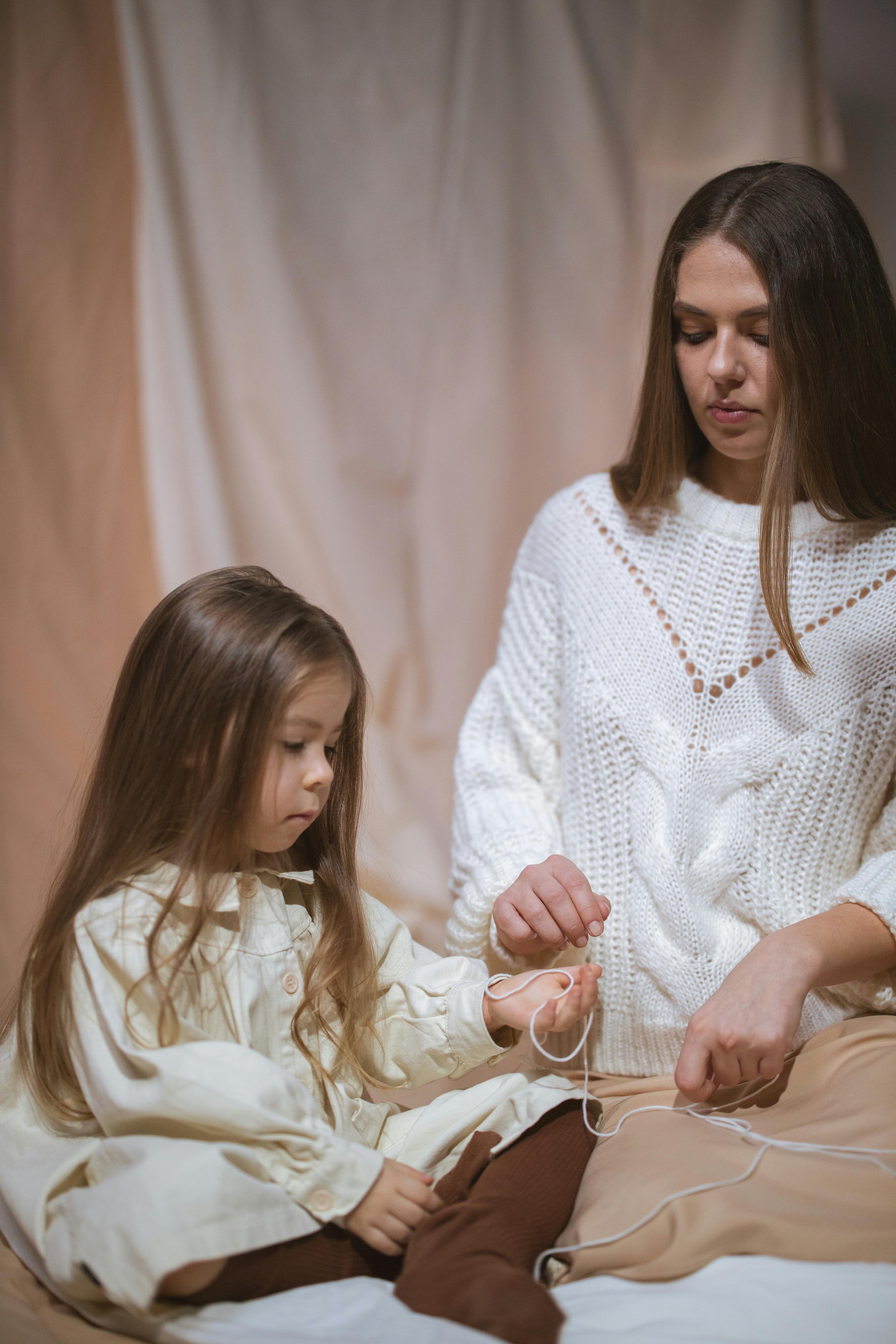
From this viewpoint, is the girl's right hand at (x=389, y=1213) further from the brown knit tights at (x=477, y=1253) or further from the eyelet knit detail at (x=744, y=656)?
the eyelet knit detail at (x=744, y=656)

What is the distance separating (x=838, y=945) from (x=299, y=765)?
56cm

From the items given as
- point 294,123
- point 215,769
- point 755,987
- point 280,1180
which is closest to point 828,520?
point 755,987

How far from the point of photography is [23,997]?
1.04 meters

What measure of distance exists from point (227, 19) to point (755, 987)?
6.32 feet

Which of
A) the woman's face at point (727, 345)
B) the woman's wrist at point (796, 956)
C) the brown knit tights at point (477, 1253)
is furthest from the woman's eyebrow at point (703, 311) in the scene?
the brown knit tights at point (477, 1253)

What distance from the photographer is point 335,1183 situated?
3.01 ft

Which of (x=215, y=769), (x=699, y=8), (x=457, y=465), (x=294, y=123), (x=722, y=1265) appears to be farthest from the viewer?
(x=457, y=465)

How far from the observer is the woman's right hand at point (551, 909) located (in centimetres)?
118

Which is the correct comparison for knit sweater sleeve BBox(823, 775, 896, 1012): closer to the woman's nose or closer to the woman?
the woman

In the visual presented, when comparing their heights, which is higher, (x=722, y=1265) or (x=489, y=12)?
(x=489, y=12)

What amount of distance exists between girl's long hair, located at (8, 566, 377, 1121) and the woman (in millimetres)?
364

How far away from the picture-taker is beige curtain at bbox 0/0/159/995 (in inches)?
80.4

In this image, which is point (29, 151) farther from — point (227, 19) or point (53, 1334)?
point (53, 1334)

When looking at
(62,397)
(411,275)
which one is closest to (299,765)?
(62,397)
